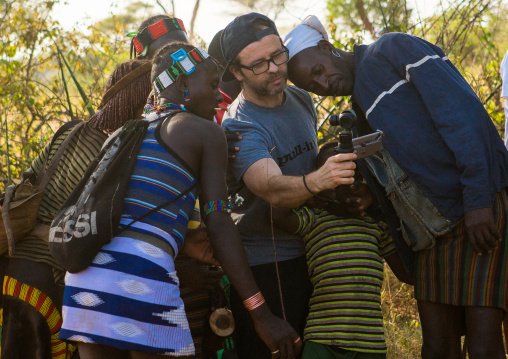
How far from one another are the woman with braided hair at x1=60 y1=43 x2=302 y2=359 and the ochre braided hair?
0.62 meters

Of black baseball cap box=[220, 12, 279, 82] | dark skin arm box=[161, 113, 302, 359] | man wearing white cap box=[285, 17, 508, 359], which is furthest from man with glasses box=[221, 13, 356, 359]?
dark skin arm box=[161, 113, 302, 359]

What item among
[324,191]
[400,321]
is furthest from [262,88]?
[400,321]

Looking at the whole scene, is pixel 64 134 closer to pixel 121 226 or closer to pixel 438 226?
pixel 121 226

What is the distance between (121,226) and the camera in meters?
2.18

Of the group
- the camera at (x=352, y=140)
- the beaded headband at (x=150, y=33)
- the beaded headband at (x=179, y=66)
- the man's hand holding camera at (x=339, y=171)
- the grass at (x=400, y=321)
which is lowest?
the grass at (x=400, y=321)

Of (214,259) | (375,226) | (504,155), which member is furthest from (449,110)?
(214,259)

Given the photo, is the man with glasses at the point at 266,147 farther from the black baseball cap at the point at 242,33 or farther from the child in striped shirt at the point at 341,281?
the child in striped shirt at the point at 341,281

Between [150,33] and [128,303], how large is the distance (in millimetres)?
1945

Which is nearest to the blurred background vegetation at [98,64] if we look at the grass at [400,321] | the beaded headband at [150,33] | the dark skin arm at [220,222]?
the grass at [400,321]

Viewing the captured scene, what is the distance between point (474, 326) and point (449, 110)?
94cm

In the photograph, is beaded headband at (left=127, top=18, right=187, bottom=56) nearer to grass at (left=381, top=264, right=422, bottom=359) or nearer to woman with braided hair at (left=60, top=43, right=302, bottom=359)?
woman with braided hair at (left=60, top=43, right=302, bottom=359)

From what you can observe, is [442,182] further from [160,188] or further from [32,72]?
[32,72]

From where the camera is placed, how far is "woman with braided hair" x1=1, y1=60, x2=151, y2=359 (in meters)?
2.94

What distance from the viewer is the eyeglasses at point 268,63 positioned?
3.03m
